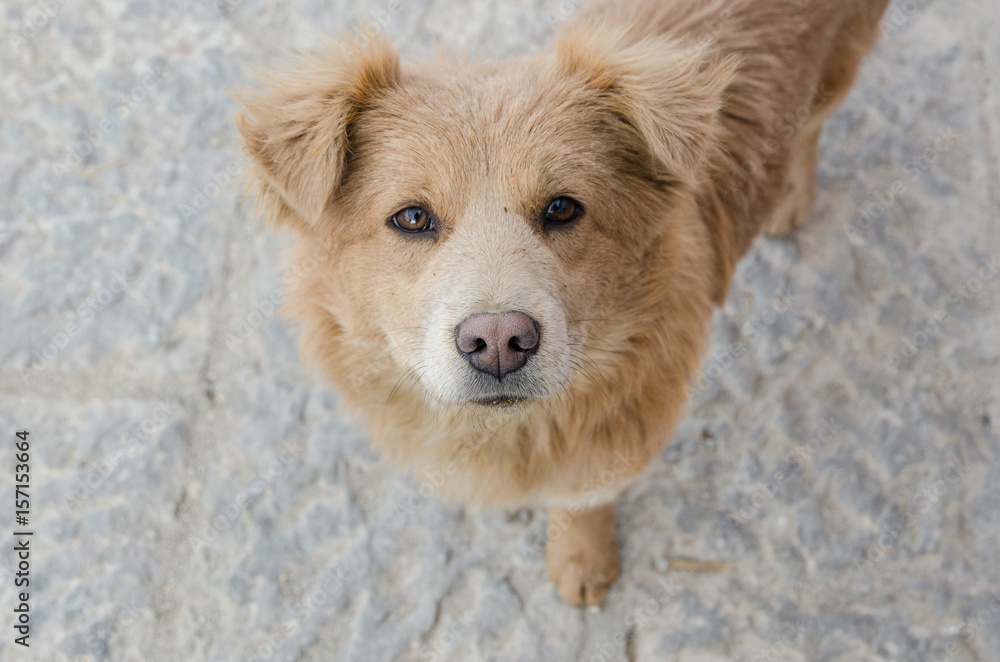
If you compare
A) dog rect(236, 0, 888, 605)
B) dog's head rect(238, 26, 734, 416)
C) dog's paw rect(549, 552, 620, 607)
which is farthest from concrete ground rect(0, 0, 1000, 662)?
dog's head rect(238, 26, 734, 416)

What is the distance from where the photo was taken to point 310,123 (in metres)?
2.67

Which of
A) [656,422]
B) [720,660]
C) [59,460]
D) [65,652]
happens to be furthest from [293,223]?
[720,660]

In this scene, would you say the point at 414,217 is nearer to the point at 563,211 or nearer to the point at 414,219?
the point at 414,219

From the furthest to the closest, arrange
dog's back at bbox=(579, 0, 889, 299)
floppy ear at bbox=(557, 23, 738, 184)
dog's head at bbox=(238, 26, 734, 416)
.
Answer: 1. dog's back at bbox=(579, 0, 889, 299)
2. floppy ear at bbox=(557, 23, 738, 184)
3. dog's head at bbox=(238, 26, 734, 416)

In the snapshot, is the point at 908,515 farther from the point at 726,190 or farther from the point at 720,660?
the point at 726,190

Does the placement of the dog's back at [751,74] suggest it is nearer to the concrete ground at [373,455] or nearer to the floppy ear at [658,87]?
the floppy ear at [658,87]

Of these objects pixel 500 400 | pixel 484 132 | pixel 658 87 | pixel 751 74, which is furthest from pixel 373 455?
pixel 751 74

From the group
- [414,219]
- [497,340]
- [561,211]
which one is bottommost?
[497,340]

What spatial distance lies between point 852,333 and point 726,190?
159 centimetres

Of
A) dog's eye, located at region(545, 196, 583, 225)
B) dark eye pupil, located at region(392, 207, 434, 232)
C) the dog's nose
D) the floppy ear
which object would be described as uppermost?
the floppy ear

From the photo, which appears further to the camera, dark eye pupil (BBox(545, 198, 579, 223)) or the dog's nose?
dark eye pupil (BBox(545, 198, 579, 223))

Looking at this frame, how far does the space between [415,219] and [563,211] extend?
1.72 feet

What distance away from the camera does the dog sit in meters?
2.57

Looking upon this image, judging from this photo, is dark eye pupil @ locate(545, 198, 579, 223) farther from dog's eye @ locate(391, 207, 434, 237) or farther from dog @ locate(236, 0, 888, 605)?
dog's eye @ locate(391, 207, 434, 237)
